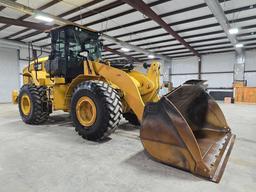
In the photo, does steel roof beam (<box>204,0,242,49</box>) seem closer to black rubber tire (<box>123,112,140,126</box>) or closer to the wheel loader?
the wheel loader

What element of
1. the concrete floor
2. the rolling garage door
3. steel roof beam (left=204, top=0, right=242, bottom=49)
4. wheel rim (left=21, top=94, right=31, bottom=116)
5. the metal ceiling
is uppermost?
the metal ceiling

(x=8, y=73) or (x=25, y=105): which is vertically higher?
(x=8, y=73)

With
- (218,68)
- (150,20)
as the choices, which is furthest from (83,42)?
(218,68)

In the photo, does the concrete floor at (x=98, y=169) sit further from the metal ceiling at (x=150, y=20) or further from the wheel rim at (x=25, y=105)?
the metal ceiling at (x=150, y=20)

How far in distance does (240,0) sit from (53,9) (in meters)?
7.29

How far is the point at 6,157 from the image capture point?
8.30ft

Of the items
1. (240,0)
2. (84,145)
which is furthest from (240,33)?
(84,145)

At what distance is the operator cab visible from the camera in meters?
4.39

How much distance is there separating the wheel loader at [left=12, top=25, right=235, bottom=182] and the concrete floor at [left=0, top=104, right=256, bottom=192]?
162 millimetres

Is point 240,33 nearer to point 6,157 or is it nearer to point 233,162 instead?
point 233,162

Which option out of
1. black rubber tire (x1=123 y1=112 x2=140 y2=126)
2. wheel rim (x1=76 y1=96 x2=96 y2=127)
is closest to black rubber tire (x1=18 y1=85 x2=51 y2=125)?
wheel rim (x1=76 y1=96 x2=96 y2=127)

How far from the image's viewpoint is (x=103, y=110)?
9.96ft

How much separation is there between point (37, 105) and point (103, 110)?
241 cm

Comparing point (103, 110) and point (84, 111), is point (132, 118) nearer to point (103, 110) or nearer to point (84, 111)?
point (84, 111)
